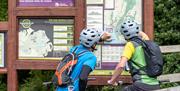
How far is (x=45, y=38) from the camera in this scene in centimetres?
793

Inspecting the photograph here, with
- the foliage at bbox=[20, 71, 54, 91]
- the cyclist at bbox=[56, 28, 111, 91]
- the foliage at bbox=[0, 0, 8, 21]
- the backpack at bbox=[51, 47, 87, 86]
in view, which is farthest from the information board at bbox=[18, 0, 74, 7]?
the foliage at bbox=[0, 0, 8, 21]

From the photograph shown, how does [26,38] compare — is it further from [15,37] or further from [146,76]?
[146,76]

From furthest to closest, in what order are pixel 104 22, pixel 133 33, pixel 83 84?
pixel 104 22
pixel 133 33
pixel 83 84

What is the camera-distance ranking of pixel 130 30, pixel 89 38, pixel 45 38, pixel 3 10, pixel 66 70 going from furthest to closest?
pixel 3 10
pixel 45 38
pixel 130 30
pixel 89 38
pixel 66 70

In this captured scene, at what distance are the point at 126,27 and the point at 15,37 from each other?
2.28 meters

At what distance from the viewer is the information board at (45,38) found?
25.8ft

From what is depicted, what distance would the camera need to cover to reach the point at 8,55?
8.03 meters

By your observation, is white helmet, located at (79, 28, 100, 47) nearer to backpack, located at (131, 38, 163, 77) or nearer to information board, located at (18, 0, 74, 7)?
backpack, located at (131, 38, 163, 77)

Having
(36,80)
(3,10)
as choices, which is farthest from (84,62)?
(3,10)

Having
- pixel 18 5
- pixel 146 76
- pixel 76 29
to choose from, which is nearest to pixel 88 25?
pixel 76 29

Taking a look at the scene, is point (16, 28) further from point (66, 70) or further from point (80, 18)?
point (66, 70)

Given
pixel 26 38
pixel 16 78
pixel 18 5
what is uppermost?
pixel 18 5

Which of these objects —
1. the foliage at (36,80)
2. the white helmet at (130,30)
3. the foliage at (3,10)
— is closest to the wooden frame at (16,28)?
the white helmet at (130,30)

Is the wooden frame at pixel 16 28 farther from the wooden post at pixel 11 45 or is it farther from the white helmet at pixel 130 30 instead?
the white helmet at pixel 130 30
